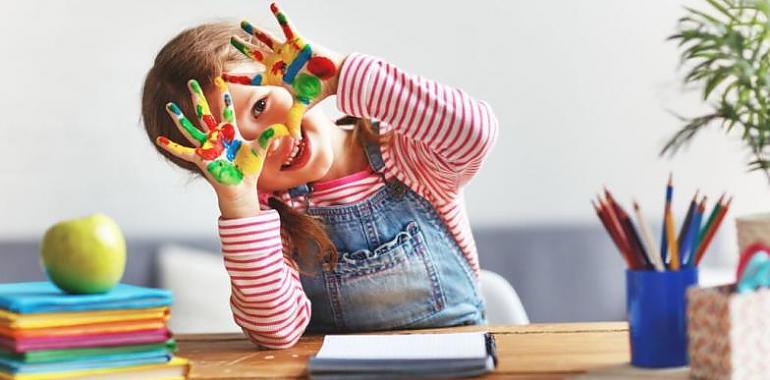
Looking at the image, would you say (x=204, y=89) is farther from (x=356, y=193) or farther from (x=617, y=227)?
(x=617, y=227)

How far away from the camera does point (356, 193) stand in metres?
1.50

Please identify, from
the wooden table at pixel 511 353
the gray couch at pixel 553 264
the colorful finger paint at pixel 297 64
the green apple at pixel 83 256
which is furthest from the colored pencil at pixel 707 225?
the gray couch at pixel 553 264

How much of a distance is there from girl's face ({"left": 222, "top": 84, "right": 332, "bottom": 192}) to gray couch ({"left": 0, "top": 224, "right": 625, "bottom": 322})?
3.30ft

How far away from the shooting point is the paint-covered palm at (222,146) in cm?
118

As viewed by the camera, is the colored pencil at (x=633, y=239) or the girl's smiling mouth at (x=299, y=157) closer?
the colored pencil at (x=633, y=239)

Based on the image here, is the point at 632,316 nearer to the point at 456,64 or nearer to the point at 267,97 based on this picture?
the point at 267,97

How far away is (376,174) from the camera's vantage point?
1.52 metres

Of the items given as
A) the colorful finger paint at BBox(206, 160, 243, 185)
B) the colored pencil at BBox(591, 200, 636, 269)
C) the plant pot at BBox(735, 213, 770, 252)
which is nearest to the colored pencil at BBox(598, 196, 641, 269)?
the colored pencil at BBox(591, 200, 636, 269)

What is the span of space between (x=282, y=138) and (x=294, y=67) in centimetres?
28

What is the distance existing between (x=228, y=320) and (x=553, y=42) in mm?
987

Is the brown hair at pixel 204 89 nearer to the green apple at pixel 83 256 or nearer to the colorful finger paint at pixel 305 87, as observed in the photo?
the colorful finger paint at pixel 305 87

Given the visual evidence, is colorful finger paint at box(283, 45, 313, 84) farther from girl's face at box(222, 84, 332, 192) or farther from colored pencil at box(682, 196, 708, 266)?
colored pencil at box(682, 196, 708, 266)

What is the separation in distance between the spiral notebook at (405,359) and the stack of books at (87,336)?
15 cm

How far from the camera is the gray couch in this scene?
2469 mm
